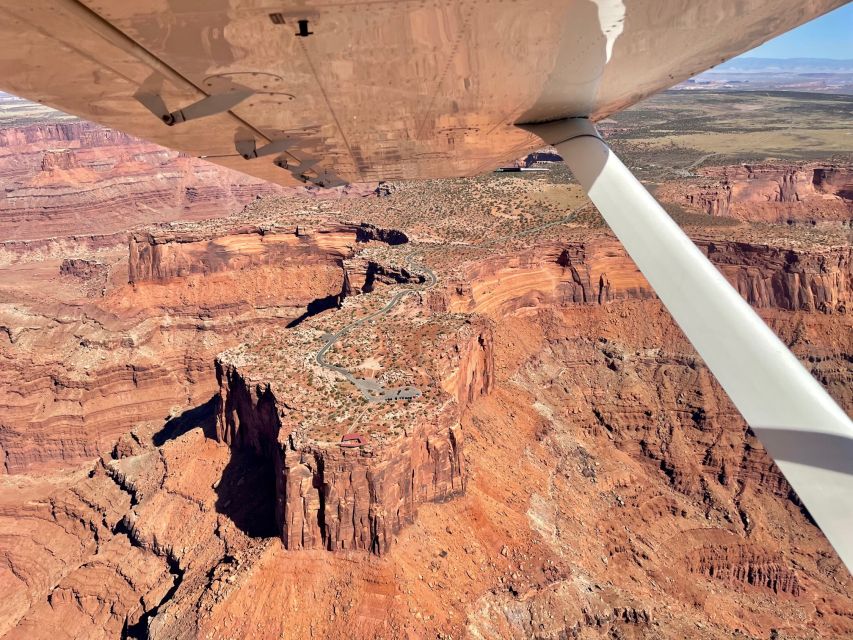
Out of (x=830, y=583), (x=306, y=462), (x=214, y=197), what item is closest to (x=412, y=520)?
(x=306, y=462)

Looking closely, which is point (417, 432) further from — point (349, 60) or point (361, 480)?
point (349, 60)

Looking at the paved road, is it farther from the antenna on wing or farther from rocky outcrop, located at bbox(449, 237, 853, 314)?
the antenna on wing

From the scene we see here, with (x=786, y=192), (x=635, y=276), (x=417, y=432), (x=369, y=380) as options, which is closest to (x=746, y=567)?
(x=635, y=276)

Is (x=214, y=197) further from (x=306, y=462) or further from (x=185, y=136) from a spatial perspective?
(x=185, y=136)

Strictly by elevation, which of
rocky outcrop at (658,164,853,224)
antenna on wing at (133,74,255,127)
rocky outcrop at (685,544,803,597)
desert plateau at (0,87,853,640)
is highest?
rocky outcrop at (658,164,853,224)

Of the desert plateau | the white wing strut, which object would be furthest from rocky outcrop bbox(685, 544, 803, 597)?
the white wing strut
